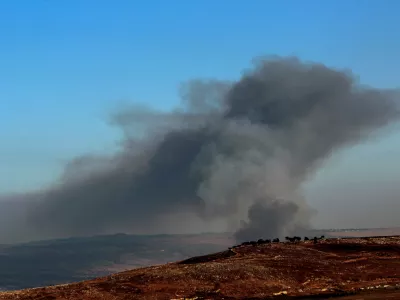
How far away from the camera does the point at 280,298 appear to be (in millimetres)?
87812

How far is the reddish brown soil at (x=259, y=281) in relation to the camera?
90.5 m

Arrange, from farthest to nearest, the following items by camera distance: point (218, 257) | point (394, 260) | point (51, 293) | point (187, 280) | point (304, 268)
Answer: point (218, 257), point (394, 260), point (304, 268), point (187, 280), point (51, 293)

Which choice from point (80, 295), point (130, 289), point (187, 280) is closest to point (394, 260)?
point (187, 280)

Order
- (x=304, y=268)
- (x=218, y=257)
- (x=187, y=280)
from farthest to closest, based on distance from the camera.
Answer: (x=218, y=257) → (x=304, y=268) → (x=187, y=280)

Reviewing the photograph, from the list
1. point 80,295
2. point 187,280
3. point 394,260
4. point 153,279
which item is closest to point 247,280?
point 187,280

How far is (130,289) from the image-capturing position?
9350 cm

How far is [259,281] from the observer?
9888 cm

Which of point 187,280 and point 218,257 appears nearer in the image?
point 187,280

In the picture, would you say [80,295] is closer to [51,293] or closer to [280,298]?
[51,293]

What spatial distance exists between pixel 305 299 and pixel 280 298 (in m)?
4.34

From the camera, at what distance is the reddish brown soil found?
3563 inches

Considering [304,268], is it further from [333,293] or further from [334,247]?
[334,247]

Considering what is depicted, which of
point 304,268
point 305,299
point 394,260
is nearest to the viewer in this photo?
point 305,299

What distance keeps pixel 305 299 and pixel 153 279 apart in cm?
2993
